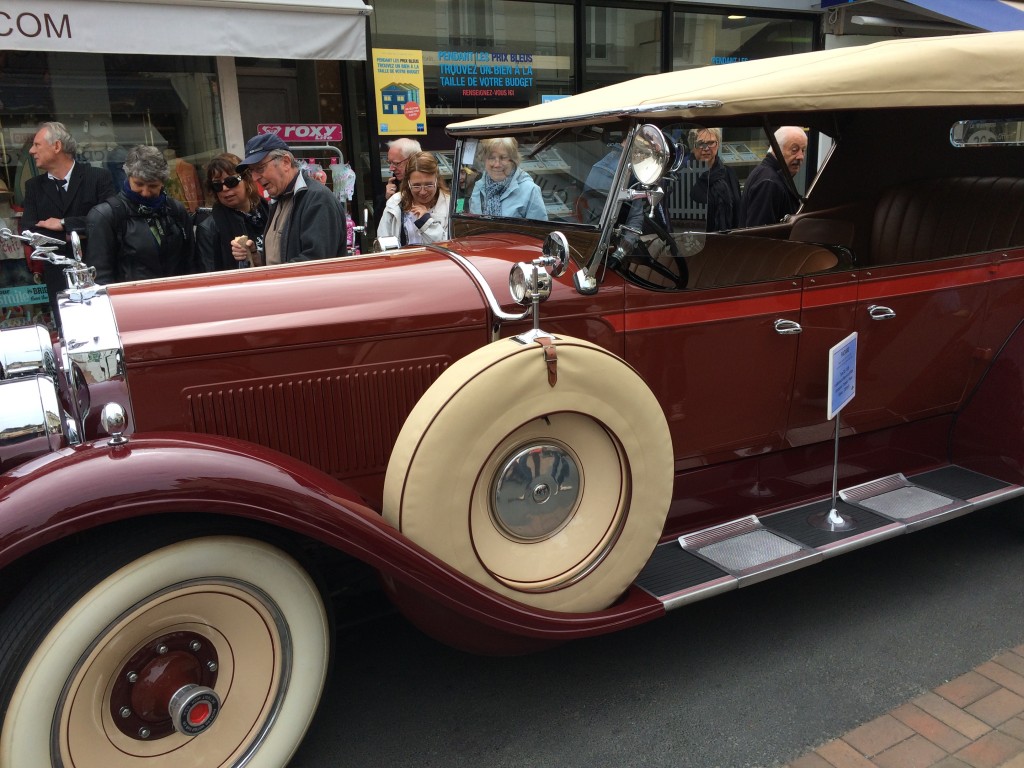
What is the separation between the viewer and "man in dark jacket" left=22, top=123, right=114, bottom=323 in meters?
4.95

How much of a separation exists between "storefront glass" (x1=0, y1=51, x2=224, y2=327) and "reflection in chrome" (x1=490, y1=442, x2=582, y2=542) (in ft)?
17.2

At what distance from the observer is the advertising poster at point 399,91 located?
23.4 ft

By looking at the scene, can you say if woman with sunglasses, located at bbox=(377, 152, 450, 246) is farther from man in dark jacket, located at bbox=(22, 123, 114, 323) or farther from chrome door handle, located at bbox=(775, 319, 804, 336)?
man in dark jacket, located at bbox=(22, 123, 114, 323)

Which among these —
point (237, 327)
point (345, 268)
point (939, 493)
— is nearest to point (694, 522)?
point (939, 493)

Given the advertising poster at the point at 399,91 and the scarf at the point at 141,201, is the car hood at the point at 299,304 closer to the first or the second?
the scarf at the point at 141,201

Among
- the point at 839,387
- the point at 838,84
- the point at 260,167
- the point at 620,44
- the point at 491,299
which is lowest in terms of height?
Answer: the point at 839,387

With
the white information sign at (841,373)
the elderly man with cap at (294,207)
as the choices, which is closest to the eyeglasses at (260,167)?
the elderly man with cap at (294,207)

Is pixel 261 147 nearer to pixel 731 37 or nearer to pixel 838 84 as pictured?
pixel 838 84

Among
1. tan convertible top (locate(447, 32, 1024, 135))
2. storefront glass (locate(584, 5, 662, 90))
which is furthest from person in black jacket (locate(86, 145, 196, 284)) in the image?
storefront glass (locate(584, 5, 662, 90))

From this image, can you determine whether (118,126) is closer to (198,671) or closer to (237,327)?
(237,327)

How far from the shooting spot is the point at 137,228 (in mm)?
4102

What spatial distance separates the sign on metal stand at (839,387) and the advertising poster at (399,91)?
5377 mm

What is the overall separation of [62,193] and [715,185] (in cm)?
401

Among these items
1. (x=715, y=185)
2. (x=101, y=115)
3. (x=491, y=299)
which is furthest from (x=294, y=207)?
(x=101, y=115)
